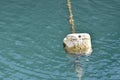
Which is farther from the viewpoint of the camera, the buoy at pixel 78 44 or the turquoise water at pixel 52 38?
the buoy at pixel 78 44

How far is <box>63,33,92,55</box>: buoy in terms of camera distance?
62.1 ft

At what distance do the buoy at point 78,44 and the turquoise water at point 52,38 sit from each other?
338mm

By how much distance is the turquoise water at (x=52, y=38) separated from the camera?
1794cm

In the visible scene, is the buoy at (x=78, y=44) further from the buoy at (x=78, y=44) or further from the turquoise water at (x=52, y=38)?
the turquoise water at (x=52, y=38)

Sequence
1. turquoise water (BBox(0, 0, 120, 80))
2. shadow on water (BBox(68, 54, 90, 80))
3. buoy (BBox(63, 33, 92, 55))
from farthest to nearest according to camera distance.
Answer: buoy (BBox(63, 33, 92, 55)) → turquoise water (BBox(0, 0, 120, 80)) → shadow on water (BBox(68, 54, 90, 80))

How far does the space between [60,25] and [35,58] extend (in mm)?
3388

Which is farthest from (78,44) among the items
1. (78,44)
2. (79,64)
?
(79,64)

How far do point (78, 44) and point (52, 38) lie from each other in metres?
2.01

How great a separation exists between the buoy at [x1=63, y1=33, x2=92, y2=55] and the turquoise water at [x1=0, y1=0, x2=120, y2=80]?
1.11 feet

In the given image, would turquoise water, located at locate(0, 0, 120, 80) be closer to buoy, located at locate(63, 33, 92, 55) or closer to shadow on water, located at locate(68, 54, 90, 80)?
shadow on water, located at locate(68, 54, 90, 80)

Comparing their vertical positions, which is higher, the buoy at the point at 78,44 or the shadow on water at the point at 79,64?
the buoy at the point at 78,44

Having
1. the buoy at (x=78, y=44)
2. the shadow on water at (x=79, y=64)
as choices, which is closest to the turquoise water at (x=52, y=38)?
the shadow on water at (x=79, y=64)

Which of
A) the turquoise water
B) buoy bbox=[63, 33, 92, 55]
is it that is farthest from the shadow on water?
buoy bbox=[63, 33, 92, 55]

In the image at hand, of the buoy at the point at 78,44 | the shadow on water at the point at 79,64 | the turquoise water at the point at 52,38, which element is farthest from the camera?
the buoy at the point at 78,44
